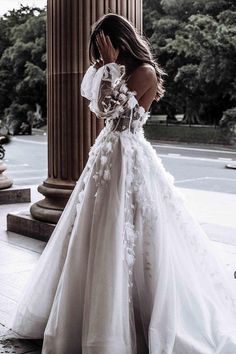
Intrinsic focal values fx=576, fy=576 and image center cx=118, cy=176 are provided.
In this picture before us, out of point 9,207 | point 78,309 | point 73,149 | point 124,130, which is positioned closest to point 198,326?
point 78,309

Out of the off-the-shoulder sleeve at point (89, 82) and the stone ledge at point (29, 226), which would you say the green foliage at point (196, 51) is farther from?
the off-the-shoulder sleeve at point (89, 82)

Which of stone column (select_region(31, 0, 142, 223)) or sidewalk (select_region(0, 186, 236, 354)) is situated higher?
stone column (select_region(31, 0, 142, 223))

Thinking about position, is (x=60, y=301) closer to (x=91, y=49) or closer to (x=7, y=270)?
(x=91, y=49)

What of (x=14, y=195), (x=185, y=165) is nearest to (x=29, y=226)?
(x=14, y=195)

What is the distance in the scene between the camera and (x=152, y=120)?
31.1m

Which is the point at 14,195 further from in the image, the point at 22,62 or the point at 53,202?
the point at 22,62

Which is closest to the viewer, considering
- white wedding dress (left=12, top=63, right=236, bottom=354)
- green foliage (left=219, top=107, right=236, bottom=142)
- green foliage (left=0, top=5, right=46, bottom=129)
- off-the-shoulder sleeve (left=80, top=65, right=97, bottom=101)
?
white wedding dress (left=12, top=63, right=236, bottom=354)

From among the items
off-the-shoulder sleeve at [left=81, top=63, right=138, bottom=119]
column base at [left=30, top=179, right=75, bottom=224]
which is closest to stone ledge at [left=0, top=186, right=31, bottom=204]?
column base at [left=30, top=179, right=75, bottom=224]

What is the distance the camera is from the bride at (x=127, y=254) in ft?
9.49

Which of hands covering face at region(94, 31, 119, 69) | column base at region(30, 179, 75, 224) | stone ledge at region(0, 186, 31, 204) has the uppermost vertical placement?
hands covering face at region(94, 31, 119, 69)

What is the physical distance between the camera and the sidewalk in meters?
3.45

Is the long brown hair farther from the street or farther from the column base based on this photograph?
the street

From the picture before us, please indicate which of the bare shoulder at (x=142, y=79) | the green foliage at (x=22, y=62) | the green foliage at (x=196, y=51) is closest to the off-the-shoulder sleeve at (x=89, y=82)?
the bare shoulder at (x=142, y=79)

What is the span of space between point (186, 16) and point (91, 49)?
25228 mm
